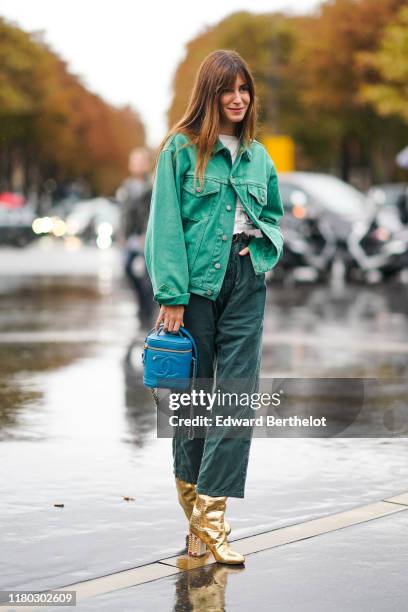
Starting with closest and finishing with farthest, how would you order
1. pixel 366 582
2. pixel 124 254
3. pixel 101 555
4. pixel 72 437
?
1. pixel 366 582
2. pixel 101 555
3. pixel 72 437
4. pixel 124 254

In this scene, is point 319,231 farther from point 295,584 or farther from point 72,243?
point 72,243

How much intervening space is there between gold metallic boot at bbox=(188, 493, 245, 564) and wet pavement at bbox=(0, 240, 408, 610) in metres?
0.09

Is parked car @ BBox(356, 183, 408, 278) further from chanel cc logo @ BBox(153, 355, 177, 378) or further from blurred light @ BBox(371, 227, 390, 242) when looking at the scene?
chanel cc logo @ BBox(153, 355, 177, 378)

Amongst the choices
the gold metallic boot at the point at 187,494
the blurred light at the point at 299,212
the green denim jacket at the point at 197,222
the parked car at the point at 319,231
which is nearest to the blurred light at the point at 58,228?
the parked car at the point at 319,231

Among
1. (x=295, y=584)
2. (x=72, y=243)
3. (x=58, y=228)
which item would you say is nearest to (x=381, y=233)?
(x=295, y=584)

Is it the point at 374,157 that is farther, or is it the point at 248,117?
the point at 374,157

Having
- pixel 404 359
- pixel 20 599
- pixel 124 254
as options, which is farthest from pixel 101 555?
pixel 124 254

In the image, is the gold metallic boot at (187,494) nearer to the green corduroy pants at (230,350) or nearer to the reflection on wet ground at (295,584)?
the green corduroy pants at (230,350)

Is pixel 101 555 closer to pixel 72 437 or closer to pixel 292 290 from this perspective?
pixel 72 437

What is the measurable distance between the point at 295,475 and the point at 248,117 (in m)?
2.04

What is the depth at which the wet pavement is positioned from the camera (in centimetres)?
477

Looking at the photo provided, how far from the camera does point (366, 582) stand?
4.64 meters

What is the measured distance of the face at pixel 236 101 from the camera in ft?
16.6

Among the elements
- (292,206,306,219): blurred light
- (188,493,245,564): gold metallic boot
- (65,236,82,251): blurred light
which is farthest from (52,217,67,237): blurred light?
(188,493,245,564): gold metallic boot
